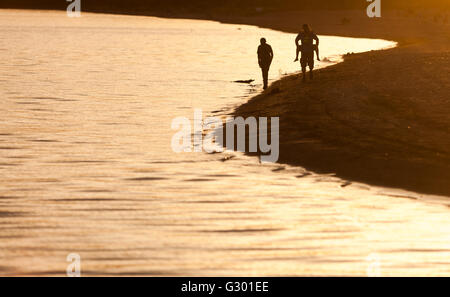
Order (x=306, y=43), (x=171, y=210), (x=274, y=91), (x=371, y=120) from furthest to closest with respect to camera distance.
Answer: (x=306, y=43)
(x=274, y=91)
(x=371, y=120)
(x=171, y=210)

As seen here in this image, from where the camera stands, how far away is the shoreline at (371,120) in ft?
54.2

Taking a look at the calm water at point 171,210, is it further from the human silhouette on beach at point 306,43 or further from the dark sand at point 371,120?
the human silhouette on beach at point 306,43

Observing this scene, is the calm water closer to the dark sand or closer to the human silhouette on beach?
the dark sand

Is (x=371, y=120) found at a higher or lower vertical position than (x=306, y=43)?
lower

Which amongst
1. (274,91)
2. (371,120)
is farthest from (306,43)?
(371,120)

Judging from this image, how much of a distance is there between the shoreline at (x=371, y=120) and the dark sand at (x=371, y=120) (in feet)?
0.05

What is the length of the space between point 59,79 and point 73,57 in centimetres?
1602

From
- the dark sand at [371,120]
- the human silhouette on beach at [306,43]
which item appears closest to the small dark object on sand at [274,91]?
the dark sand at [371,120]

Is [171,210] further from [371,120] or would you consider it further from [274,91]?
[274,91]

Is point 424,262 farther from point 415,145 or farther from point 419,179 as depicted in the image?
point 415,145

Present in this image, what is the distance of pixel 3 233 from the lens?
11820 millimetres

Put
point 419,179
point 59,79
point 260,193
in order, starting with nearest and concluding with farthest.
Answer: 1. point 260,193
2. point 419,179
3. point 59,79

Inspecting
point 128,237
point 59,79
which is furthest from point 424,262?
point 59,79

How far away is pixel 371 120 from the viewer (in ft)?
70.9
